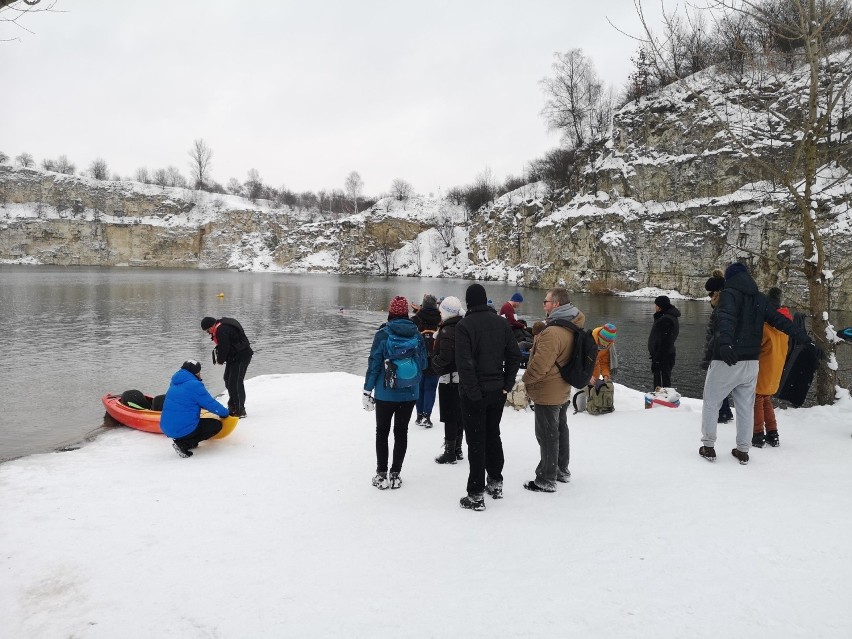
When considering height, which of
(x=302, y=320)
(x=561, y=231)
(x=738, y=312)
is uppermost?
(x=561, y=231)

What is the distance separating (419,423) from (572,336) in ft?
10.6

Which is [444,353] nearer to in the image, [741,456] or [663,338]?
[741,456]

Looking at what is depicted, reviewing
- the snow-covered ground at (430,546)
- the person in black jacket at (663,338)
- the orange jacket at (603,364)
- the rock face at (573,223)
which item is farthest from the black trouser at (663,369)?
the snow-covered ground at (430,546)

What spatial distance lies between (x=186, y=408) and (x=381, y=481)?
2.74 meters

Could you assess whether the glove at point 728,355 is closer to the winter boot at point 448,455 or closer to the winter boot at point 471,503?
the winter boot at point 471,503

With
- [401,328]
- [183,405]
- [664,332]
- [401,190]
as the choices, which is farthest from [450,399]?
[401,190]

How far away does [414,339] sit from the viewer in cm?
455

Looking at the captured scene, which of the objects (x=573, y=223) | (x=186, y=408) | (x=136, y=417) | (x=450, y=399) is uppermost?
(x=573, y=223)

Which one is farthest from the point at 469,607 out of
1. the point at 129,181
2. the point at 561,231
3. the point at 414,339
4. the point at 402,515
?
the point at 129,181

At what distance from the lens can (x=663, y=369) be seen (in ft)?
30.1

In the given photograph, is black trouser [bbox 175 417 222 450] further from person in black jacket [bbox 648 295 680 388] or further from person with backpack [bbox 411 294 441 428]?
person in black jacket [bbox 648 295 680 388]

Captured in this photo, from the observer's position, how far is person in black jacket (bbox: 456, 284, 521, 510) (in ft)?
13.0

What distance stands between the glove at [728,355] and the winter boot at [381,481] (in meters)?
3.48

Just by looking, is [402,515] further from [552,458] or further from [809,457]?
[809,457]
